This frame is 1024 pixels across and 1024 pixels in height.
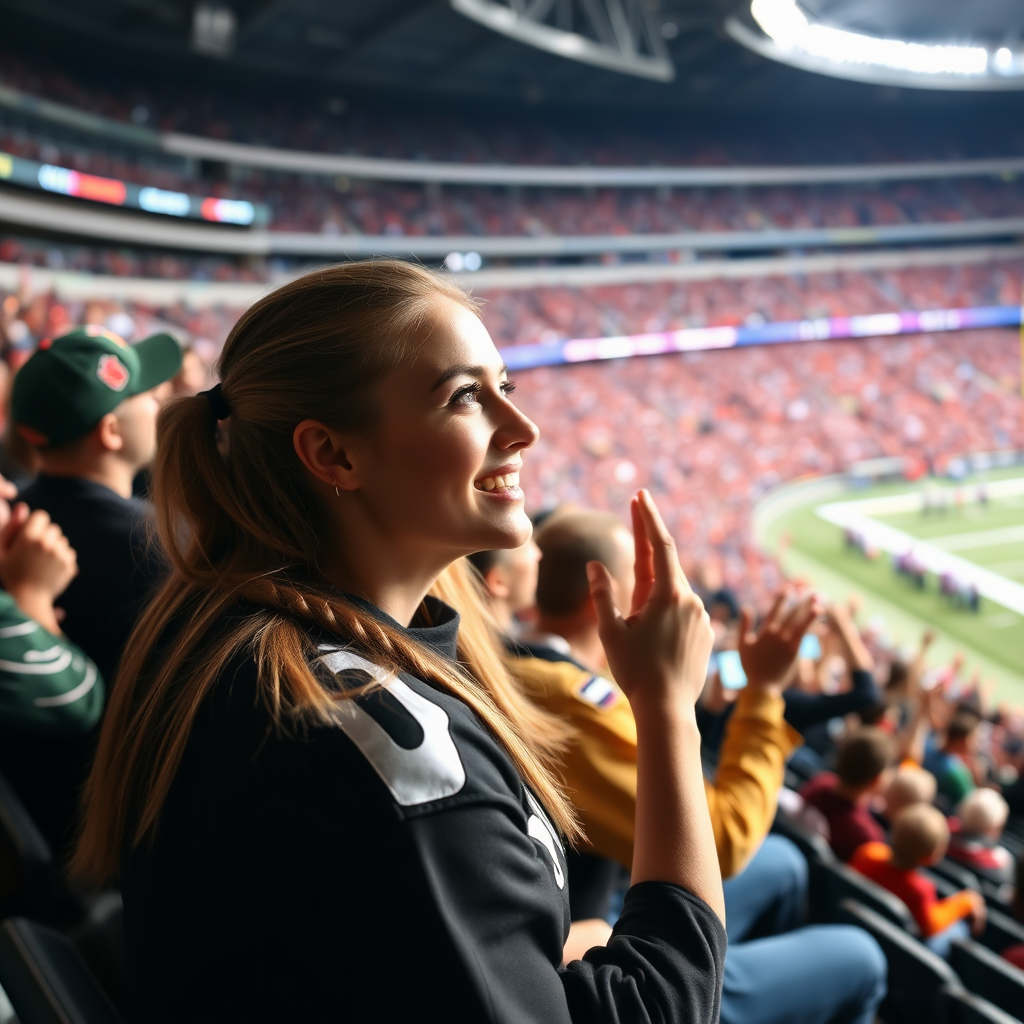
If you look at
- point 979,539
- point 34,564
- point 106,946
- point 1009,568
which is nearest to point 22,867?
point 106,946

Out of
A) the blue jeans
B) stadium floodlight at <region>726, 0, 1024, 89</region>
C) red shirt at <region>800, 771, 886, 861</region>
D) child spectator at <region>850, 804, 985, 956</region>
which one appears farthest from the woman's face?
stadium floodlight at <region>726, 0, 1024, 89</region>

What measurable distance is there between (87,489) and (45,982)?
1324 mm

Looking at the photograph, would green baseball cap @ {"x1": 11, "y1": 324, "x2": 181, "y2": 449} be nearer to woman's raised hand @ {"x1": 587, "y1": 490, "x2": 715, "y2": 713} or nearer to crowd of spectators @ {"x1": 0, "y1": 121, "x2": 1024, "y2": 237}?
woman's raised hand @ {"x1": 587, "y1": 490, "x2": 715, "y2": 713}

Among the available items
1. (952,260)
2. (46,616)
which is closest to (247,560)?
(46,616)

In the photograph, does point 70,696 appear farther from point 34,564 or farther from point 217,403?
point 217,403

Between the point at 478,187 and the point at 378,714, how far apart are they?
32409mm

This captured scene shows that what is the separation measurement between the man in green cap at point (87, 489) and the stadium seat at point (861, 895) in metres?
2.37

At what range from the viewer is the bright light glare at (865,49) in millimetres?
24359

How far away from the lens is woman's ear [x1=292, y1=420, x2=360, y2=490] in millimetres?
1285

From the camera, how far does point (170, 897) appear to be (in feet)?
3.47

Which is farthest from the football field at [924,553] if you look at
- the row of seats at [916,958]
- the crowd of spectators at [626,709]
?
the row of seats at [916,958]

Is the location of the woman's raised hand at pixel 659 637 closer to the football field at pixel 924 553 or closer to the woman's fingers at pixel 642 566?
the woman's fingers at pixel 642 566

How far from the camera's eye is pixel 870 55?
93.7 feet

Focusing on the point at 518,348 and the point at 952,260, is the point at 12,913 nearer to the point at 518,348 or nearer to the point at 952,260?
the point at 518,348
